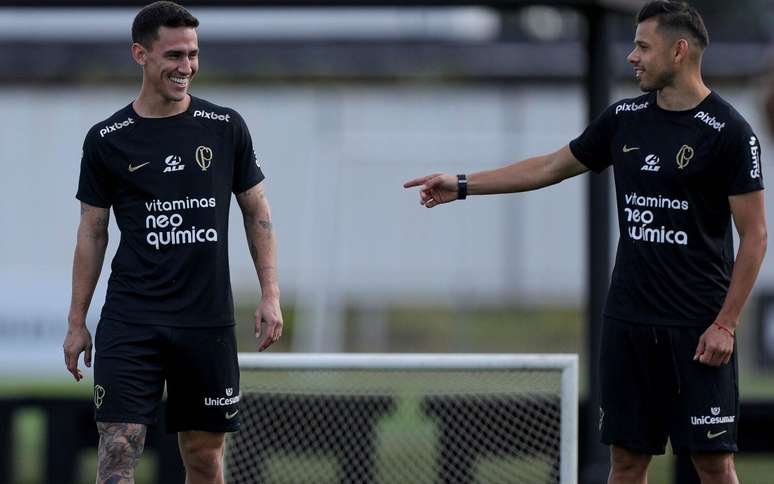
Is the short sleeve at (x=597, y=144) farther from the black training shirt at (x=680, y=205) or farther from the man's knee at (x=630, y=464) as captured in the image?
the man's knee at (x=630, y=464)

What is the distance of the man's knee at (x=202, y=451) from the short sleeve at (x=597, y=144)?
1749 mm

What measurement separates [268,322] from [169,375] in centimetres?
42

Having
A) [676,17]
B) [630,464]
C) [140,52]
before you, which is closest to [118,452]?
[140,52]

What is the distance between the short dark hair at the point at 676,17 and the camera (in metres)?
4.66

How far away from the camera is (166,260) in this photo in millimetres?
4754

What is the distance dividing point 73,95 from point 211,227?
15804 mm

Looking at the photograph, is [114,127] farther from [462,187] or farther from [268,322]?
[462,187]

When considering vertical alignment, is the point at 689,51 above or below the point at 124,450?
above

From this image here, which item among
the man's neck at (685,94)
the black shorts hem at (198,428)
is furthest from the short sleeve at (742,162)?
the black shorts hem at (198,428)

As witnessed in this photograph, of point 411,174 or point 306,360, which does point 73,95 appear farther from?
point 306,360

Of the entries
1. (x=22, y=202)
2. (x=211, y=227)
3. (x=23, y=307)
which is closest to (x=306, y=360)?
(x=211, y=227)

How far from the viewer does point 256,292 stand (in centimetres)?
1720

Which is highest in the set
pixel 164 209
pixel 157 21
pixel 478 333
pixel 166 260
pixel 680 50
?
pixel 157 21

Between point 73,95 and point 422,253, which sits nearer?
point 422,253
